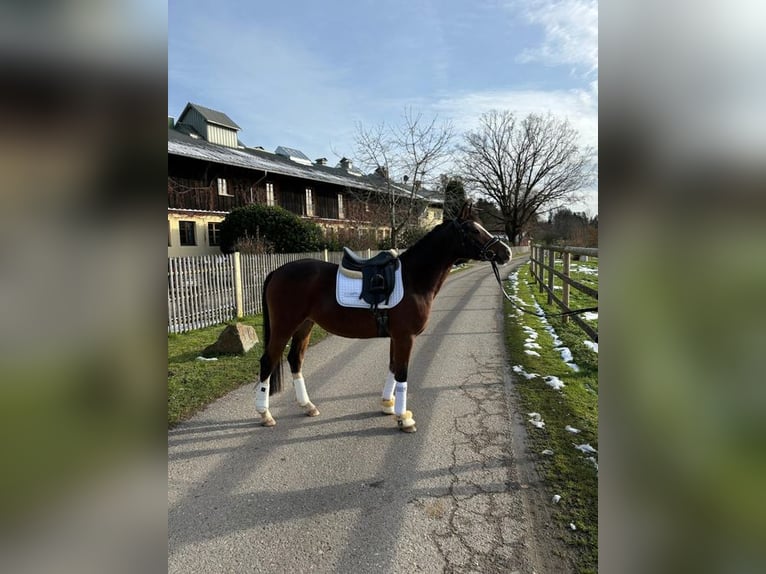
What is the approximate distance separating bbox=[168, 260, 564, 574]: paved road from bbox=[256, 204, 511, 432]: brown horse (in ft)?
1.37

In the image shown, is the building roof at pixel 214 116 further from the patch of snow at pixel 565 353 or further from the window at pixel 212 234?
the patch of snow at pixel 565 353

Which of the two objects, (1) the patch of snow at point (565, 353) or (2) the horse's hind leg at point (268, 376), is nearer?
(2) the horse's hind leg at point (268, 376)

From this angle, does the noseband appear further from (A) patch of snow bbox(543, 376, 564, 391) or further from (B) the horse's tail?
(B) the horse's tail

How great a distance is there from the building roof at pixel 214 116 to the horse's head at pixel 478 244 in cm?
3229

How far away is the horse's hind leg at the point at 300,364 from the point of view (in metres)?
4.10

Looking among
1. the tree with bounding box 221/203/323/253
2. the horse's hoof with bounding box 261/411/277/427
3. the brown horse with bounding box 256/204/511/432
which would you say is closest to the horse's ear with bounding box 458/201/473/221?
the brown horse with bounding box 256/204/511/432

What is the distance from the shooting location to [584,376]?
4.97 m

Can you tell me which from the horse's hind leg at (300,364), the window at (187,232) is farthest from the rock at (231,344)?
the window at (187,232)
